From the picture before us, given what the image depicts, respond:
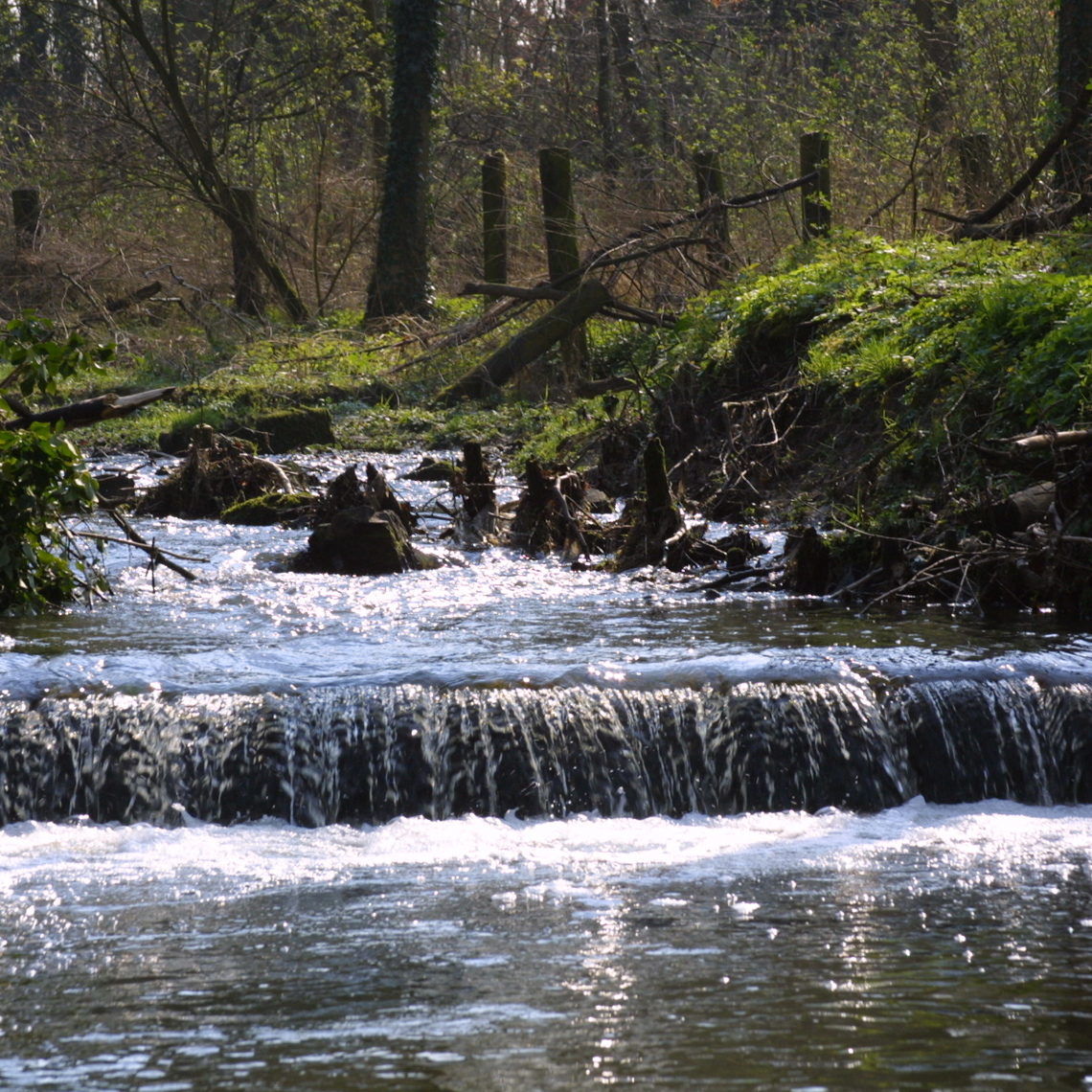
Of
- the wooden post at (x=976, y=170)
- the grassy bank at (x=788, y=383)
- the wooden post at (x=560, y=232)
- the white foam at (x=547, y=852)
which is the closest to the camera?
the white foam at (x=547, y=852)

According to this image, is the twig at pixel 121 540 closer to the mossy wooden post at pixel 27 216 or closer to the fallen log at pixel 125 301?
the fallen log at pixel 125 301

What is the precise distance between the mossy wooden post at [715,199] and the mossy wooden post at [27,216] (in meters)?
10.8

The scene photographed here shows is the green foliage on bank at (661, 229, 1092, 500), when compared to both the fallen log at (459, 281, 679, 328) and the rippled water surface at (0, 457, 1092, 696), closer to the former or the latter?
the fallen log at (459, 281, 679, 328)

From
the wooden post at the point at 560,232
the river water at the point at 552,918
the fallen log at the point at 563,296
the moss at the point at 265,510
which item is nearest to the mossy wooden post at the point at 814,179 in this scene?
the fallen log at the point at 563,296

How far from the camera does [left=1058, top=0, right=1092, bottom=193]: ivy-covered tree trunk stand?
46.6 feet

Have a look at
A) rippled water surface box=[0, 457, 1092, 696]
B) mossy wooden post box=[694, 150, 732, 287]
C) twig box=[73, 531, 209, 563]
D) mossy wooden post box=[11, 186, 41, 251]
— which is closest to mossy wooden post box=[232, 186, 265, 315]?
mossy wooden post box=[11, 186, 41, 251]

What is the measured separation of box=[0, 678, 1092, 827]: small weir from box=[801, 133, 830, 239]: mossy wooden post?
11.1m

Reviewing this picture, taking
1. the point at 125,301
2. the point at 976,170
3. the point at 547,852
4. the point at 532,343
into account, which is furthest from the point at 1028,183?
the point at 125,301

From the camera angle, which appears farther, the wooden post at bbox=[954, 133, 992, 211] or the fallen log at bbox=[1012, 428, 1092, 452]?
the wooden post at bbox=[954, 133, 992, 211]

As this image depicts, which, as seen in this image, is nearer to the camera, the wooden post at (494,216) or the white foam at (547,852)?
the white foam at (547,852)

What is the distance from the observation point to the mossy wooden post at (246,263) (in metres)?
21.9

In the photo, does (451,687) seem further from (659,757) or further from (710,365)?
(710,365)

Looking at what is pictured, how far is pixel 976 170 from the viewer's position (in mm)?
16344

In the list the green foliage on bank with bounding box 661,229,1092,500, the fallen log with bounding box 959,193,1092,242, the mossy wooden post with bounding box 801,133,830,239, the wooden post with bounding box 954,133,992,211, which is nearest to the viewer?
the green foliage on bank with bounding box 661,229,1092,500
